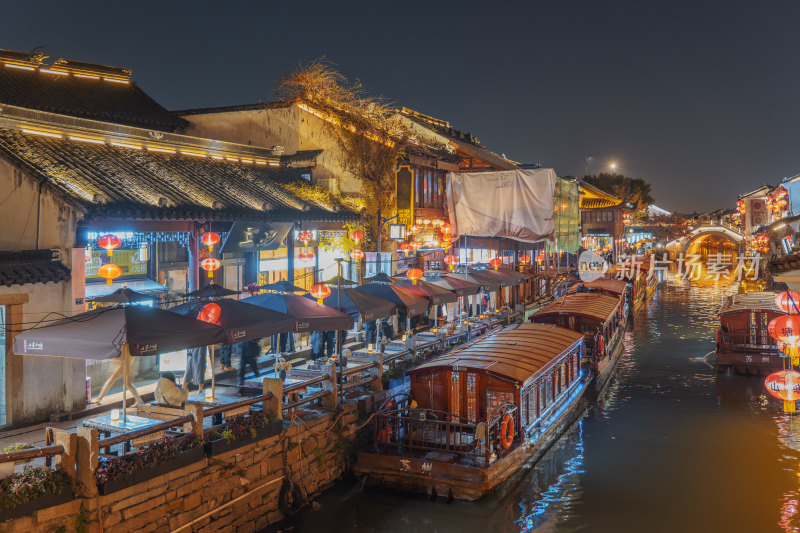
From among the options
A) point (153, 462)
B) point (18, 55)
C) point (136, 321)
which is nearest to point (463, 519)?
point (153, 462)

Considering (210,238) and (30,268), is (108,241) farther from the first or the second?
(210,238)

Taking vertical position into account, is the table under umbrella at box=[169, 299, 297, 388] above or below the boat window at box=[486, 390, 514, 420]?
above

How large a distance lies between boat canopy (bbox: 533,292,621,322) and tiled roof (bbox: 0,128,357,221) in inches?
392

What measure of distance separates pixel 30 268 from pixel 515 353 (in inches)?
440

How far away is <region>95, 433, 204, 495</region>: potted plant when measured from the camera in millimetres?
9367

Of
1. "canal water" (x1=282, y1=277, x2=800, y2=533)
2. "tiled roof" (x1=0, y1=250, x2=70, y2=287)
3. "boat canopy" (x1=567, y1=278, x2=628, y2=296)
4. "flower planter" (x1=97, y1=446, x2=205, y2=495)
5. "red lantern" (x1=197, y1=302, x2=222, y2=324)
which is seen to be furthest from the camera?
"boat canopy" (x1=567, y1=278, x2=628, y2=296)

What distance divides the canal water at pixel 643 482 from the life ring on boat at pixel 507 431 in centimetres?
105

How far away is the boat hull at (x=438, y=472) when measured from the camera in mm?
13273

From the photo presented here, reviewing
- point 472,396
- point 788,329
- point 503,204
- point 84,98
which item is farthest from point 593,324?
point 84,98

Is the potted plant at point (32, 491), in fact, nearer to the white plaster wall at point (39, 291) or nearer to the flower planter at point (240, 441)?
the flower planter at point (240, 441)

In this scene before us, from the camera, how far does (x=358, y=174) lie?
25.7 m

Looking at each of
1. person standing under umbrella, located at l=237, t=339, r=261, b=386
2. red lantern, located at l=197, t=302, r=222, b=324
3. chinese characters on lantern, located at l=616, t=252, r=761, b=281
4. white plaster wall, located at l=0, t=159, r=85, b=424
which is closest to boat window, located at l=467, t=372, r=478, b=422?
person standing under umbrella, located at l=237, t=339, r=261, b=386

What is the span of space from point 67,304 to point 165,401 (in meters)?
3.29

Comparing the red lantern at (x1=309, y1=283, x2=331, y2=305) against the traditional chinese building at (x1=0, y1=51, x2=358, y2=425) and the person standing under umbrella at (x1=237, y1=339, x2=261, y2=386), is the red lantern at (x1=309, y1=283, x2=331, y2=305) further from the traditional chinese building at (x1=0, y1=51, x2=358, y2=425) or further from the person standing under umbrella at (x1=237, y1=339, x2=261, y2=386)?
the traditional chinese building at (x1=0, y1=51, x2=358, y2=425)
